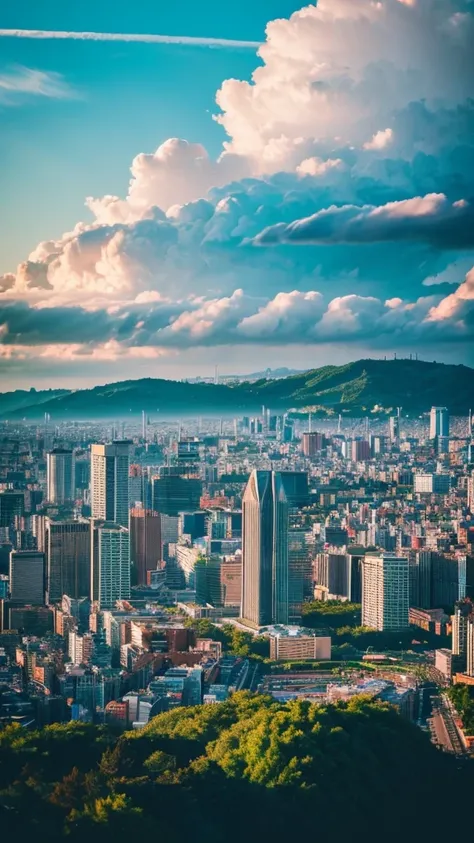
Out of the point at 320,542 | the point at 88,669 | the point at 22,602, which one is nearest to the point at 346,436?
the point at 320,542

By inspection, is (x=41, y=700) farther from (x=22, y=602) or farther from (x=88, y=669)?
(x=22, y=602)

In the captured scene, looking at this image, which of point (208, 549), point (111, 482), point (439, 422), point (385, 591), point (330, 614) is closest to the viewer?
point (330, 614)

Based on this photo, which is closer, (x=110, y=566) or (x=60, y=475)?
(x=110, y=566)

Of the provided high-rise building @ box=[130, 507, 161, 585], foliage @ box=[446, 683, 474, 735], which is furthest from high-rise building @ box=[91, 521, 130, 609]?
foliage @ box=[446, 683, 474, 735]

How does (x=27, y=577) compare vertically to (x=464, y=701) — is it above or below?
above

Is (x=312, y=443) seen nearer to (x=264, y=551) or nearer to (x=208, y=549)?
(x=208, y=549)

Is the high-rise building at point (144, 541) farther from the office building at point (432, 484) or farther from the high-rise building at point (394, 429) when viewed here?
the high-rise building at point (394, 429)

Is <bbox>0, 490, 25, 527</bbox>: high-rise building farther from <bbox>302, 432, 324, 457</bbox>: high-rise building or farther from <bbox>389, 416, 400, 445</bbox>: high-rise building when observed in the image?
<bbox>389, 416, 400, 445</bbox>: high-rise building

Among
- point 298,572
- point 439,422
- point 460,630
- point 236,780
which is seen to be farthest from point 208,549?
point 236,780
